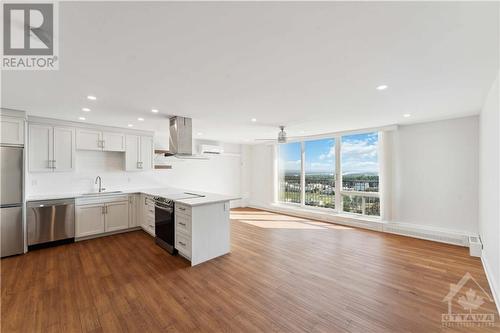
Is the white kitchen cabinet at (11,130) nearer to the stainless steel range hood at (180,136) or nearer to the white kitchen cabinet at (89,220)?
the white kitchen cabinet at (89,220)

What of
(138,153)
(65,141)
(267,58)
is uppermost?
(267,58)

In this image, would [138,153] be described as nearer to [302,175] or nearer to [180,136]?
[180,136]

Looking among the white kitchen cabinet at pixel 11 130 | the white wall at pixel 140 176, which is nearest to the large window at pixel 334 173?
the white wall at pixel 140 176

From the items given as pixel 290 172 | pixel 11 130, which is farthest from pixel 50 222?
pixel 290 172

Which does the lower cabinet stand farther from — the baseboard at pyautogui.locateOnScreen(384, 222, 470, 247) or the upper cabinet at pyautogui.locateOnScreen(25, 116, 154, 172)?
the baseboard at pyautogui.locateOnScreen(384, 222, 470, 247)

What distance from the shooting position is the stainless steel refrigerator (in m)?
3.37

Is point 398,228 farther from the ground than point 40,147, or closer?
closer

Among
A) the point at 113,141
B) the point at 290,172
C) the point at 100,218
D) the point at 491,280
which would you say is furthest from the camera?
the point at 290,172

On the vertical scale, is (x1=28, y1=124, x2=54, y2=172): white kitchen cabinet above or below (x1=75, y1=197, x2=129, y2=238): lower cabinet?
above

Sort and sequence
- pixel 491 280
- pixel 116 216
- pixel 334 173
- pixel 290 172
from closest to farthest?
pixel 491 280
pixel 116 216
pixel 334 173
pixel 290 172

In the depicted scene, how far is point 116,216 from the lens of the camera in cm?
459

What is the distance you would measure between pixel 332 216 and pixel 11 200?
6.69m

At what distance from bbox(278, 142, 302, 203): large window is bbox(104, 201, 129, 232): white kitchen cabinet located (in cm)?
486

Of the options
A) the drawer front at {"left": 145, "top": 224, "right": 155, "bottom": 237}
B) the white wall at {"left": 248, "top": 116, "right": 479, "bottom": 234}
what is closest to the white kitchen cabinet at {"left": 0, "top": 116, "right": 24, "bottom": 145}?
the drawer front at {"left": 145, "top": 224, "right": 155, "bottom": 237}
